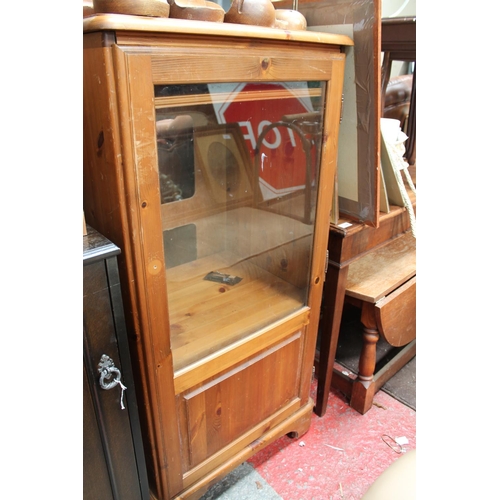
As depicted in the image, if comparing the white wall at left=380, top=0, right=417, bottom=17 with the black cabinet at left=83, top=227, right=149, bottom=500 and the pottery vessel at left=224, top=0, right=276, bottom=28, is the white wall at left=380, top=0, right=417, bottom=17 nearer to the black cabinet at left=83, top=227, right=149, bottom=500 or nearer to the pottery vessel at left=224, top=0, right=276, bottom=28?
the pottery vessel at left=224, top=0, right=276, bottom=28

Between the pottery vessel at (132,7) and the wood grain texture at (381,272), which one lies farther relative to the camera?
the wood grain texture at (381,272)

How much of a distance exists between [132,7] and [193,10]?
0.38 feet

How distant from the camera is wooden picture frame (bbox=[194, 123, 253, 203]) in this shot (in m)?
1.16

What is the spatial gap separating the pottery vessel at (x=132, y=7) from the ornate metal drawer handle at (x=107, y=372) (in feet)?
1.88

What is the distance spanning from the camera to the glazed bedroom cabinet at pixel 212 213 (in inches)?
27.4

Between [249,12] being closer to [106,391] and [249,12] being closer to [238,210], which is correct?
[238,210]

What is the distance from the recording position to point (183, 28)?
0.68 metres

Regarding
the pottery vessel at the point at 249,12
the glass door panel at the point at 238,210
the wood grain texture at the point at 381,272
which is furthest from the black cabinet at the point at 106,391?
the wood grain texture at the point at 381,272

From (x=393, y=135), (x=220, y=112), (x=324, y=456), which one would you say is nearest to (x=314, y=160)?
(x=220, y=112)

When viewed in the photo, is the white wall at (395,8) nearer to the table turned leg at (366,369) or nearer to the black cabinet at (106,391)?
the table turned leg at (366,369)

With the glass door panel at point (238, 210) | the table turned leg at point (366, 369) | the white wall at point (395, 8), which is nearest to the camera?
the glass door panel at point (238, 210)

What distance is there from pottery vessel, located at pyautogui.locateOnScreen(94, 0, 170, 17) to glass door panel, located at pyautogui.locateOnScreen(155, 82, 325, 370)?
25cm

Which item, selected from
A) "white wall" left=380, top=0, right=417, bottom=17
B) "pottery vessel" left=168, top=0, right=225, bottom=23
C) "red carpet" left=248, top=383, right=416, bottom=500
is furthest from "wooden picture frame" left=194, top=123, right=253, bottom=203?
"white wall" left=380, top=0, right=417, bottom=17
